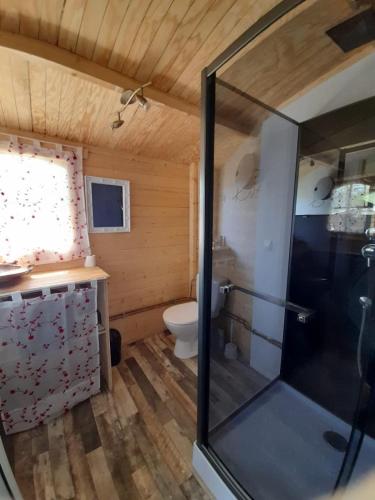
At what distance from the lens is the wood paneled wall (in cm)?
213

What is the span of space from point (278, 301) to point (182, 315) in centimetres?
93

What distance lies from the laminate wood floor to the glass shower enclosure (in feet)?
0.60

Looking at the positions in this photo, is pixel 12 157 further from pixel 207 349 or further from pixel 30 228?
pixel 207 349

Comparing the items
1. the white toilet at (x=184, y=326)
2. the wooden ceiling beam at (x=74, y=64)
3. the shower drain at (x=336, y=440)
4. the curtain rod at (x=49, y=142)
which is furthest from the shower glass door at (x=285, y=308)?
the curtain rod at (x=49, y=142)

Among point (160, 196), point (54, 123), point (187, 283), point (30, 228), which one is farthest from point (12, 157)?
point (187, 283)

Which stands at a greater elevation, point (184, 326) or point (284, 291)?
point (284, 291)

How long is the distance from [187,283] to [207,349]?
1.69m

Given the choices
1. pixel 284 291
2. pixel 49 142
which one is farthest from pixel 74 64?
pixel 284 291

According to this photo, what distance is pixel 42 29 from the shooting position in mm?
1058

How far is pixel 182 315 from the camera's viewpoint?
2.12 meters

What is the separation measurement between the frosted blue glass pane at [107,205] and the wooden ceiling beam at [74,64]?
34.7 inches

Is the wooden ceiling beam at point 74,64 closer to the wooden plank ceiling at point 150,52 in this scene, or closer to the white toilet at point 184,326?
the wooden plank ceiling at point 150,52

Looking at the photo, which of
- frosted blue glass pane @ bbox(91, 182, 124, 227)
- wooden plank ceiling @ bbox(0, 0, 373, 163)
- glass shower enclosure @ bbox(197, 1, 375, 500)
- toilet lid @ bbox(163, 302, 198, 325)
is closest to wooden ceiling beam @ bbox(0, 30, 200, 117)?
wooden plank ceiling @ bbox(0, 0, 373, 163)

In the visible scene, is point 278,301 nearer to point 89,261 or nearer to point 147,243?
point 147,243
